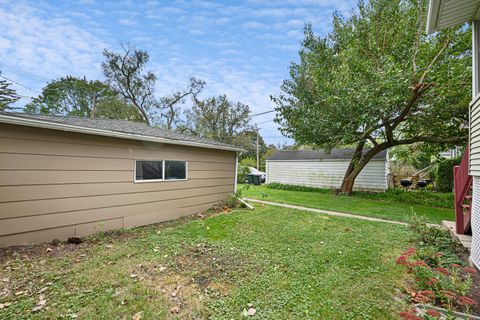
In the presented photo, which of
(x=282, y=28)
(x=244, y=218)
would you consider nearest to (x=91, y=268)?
(x=244, y=218)

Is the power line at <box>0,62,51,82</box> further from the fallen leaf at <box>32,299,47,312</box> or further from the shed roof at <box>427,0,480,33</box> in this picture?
the shed roof at <box>427,0,480,33</box>

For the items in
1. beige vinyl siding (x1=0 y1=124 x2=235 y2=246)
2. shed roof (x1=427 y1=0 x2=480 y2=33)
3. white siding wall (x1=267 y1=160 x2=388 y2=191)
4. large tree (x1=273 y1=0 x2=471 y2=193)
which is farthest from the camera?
white siding wall (x1=267 y1=160 x2=388 y2=191)

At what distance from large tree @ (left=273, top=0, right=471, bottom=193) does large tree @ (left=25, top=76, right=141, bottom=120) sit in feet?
57.4

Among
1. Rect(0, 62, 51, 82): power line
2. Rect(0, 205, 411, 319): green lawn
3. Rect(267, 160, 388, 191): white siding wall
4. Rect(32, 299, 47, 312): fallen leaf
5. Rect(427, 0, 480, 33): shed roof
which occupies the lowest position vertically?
Rect(0, 205, 411, 319): green lawn

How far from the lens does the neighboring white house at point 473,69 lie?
2986mm

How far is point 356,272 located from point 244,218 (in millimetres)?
3385

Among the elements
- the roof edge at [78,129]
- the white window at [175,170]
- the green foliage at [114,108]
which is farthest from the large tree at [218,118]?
the roof edge at [78,129]

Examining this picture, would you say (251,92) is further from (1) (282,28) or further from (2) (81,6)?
(2) (81,6)

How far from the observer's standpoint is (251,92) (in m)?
14.3

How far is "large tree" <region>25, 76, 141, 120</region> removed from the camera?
20672 mm

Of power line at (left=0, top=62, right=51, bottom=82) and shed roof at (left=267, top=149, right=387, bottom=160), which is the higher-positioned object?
power line at (left=0, top=62, right=51, bottom=82)

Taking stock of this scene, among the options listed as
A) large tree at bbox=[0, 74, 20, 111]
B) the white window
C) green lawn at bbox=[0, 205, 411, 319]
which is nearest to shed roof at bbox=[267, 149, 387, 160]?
the white window

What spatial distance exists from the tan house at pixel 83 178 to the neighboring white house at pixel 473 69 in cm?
563

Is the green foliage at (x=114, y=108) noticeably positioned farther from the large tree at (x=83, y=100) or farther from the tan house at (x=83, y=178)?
the tan house at (x=83, y=178)
